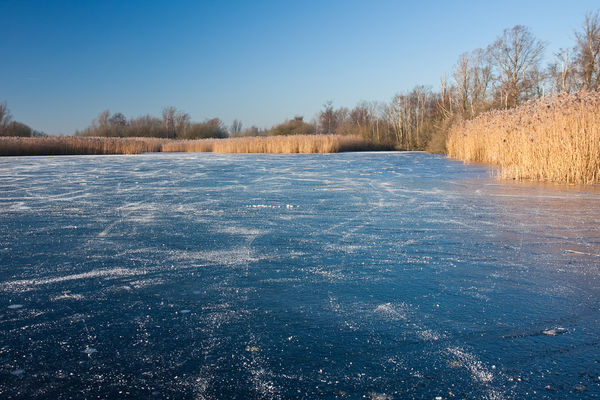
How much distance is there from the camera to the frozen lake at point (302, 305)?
5.05 feet

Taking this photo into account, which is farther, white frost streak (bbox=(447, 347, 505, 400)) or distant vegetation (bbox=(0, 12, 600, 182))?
distant vegetation (bbox=(0, 12, 600, 182))

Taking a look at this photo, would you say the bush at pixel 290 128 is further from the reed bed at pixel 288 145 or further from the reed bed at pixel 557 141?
the reed bed at pixel 557 141

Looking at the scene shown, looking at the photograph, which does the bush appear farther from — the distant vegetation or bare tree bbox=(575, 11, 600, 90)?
bare tree bbox=(575, 11, 600, 90)

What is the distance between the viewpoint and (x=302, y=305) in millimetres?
2244

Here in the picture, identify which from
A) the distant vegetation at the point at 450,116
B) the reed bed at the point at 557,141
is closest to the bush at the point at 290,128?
the distant vegetation at the point at 450,116

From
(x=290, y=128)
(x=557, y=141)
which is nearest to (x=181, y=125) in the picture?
(x=290, y=128)

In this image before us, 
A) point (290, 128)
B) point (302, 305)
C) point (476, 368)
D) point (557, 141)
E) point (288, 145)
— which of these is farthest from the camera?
point (290, 128)

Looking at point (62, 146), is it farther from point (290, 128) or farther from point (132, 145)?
point (290, 128)

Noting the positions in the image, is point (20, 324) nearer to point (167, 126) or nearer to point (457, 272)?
point (457, 272)

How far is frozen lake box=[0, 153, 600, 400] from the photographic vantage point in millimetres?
1540

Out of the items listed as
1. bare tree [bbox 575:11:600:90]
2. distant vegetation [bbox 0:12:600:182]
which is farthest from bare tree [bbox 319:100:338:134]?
bare tree [bbox 575:11:600:90]

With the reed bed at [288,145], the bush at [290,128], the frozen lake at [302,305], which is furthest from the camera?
the bush at [290,128]

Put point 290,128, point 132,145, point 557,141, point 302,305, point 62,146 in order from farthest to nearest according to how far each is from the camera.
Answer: point 290,128 → point 132,145 → point 62,146 → point 557,141 → point 302,305

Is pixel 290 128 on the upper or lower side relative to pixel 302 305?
upper
